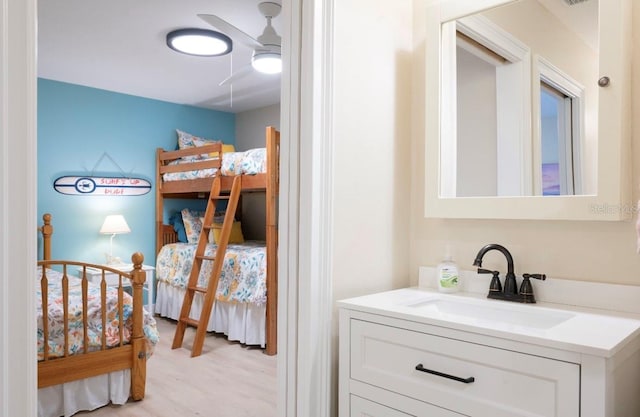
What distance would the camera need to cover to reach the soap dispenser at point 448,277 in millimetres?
1596

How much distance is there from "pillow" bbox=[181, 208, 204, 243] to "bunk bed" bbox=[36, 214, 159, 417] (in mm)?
1979

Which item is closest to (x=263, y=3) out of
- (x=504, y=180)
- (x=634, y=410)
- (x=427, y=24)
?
(x=427, y=24)

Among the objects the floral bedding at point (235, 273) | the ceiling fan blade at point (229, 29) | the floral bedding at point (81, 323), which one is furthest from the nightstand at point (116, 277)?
the ceiling fan blade at point (229, 29)

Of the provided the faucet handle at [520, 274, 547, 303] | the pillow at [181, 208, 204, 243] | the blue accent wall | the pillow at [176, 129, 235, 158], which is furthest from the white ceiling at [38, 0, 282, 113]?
the faucet handle at [520, 274, 547, 303]

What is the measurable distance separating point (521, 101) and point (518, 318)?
733 millimetres

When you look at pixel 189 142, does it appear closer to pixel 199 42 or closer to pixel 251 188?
pixel 251 188

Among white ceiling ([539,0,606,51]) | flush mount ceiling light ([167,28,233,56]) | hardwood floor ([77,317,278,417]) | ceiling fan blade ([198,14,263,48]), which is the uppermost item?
flush mount ceiling light ([167,28,233,56])

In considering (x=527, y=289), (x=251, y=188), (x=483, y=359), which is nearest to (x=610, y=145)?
(x=527, y=289)

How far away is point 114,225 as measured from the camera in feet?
14.8

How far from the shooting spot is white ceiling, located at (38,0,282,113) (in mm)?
2822

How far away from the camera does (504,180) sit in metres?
1.57

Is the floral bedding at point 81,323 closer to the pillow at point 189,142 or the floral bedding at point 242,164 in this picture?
the floral bedding at point 242,164

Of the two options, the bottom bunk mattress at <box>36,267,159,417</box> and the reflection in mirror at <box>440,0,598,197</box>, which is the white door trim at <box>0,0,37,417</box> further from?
the bottom bunk mattress at <box>36,267,159,417</box>

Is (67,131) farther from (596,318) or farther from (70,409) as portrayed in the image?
(596,318)
